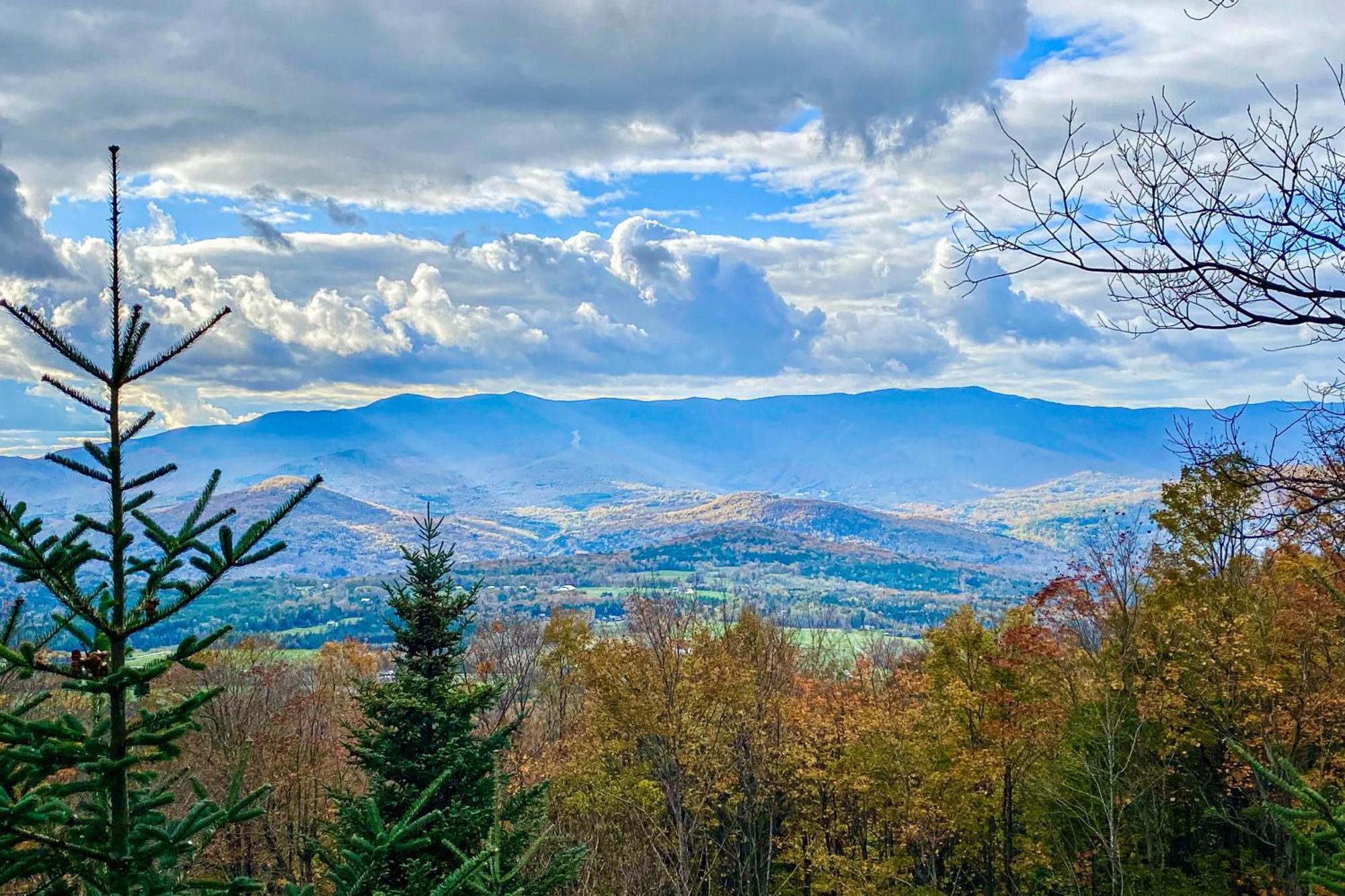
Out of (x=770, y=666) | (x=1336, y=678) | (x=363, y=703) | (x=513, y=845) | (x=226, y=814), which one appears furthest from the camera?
(x=770, y=666)

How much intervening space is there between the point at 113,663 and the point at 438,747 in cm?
967

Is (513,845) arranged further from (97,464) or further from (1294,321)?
(1294,321)

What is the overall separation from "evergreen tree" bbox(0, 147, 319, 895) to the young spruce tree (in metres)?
6.77

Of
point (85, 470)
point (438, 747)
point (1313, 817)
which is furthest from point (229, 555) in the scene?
point (438, 747)

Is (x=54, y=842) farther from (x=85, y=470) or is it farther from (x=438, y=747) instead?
(x=438, y=747)

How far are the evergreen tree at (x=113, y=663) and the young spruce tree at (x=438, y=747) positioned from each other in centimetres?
677

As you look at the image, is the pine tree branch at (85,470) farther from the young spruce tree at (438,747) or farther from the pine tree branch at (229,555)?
the young spruce tree at (438,747)

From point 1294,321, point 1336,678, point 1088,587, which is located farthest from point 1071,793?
point 1294,321

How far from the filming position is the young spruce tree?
1264 centimetres

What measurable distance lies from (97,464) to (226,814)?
89.9 inches

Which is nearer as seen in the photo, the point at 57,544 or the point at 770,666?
the point at 57,544

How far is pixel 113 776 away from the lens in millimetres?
4836

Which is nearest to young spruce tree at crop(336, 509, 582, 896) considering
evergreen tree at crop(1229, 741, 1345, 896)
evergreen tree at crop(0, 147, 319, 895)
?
evergreen tree at crop(0, 147, 319, 895)

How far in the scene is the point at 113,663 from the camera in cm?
501
